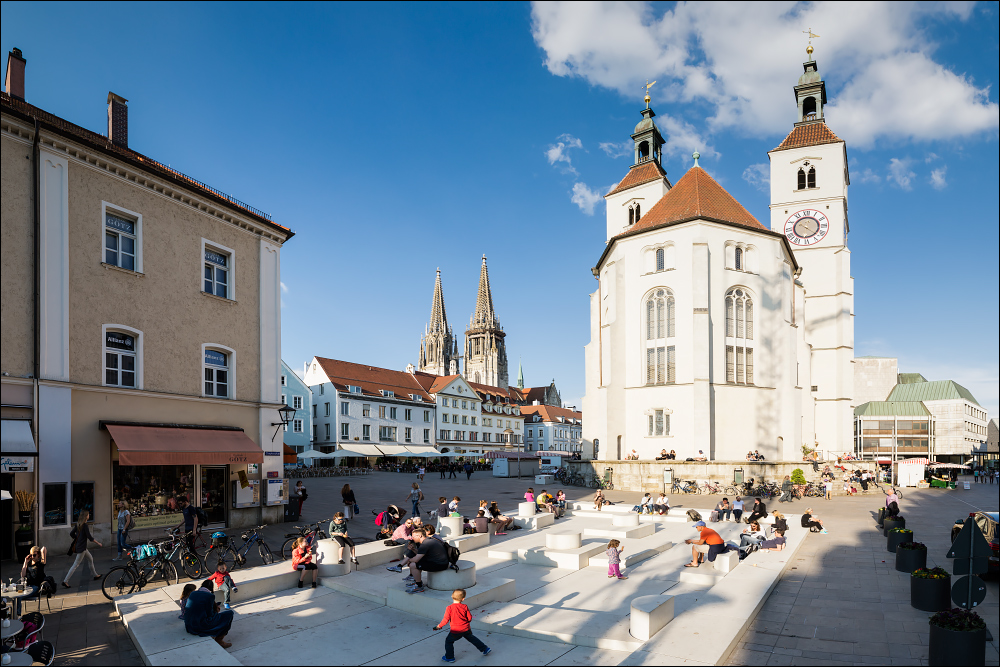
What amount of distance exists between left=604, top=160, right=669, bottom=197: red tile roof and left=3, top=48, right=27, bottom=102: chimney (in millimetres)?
42986

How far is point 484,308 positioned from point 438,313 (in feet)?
32.4

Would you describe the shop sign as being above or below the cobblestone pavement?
above

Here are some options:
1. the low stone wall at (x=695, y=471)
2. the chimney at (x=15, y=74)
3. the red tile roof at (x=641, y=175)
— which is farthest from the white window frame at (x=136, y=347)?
the red tile roof at (x=641, y=175)

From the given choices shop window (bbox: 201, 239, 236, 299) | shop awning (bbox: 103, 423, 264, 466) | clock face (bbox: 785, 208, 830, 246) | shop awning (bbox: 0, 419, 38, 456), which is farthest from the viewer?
clock face (bbox: 785, 208, 830, 246)

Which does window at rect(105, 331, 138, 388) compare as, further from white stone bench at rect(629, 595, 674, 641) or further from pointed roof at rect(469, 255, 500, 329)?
pointed roof at rect(469, 255, 500, 329)

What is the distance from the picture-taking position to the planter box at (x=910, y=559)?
14078mm

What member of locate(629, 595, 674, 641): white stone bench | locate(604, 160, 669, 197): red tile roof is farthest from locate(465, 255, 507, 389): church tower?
locate(629, 595, 674, 641): white stone bench

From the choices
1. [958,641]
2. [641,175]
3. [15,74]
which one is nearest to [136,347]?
[15,74]

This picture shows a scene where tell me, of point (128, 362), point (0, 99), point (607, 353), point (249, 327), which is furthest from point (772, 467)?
point (0, 99)

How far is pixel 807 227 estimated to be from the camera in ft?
177

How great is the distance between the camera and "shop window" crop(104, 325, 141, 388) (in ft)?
58.7

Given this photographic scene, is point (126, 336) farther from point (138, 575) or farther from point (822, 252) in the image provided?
point (822, 252)

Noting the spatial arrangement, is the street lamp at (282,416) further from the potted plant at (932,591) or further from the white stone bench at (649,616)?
the potted plant at (932,591)

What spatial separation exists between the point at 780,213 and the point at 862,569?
151 ft
